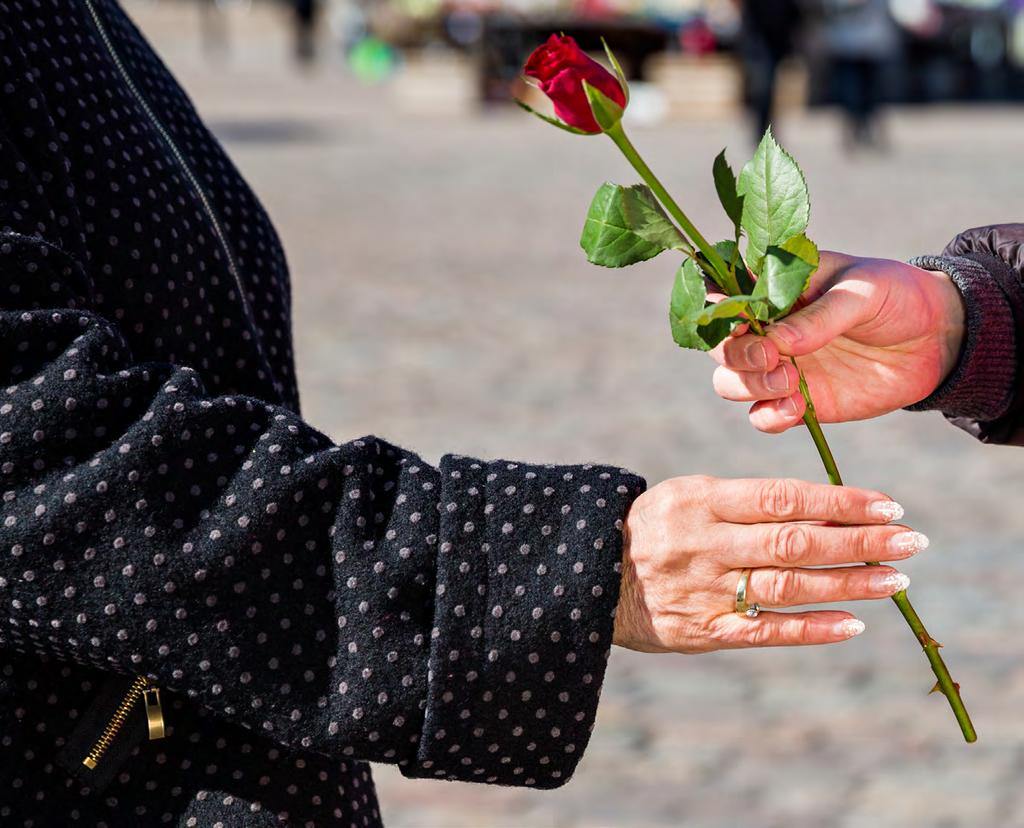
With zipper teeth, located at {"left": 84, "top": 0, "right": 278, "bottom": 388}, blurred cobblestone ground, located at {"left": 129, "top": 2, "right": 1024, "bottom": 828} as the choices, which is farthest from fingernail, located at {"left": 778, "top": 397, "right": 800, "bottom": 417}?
blurred cobblestone ground, located at {"left": 129, "top": 2, "right": 1024, "bottom": 828}

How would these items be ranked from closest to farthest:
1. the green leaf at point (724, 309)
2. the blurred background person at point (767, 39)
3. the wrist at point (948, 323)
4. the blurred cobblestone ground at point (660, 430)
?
the green leaf at point (724, 309) < the wrist at point (948, 323) < the blurred cobblestone ground at point (660, 430) < the blurred background person at point (767, 39)

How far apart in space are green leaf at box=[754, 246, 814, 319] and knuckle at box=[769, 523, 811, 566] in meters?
0.17

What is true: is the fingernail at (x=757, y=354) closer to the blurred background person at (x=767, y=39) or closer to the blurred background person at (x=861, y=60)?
the blurred background person at (x=767, y=39)

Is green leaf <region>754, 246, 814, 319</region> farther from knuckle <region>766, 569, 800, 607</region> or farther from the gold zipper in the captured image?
the gold zipper

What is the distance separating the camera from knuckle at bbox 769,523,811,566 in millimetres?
1151

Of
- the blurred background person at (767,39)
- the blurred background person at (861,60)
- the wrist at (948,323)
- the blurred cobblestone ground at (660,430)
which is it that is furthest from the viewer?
the blurred background person at (861,60)

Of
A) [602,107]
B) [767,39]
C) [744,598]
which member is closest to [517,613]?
[744,598]

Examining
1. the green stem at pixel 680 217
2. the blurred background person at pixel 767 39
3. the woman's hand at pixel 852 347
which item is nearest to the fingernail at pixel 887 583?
Answer: the woman's hand at pixel 852 347

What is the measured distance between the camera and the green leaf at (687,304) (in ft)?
3.67

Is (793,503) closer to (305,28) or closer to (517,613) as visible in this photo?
(517,613)

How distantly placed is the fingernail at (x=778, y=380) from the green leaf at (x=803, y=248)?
0.12 m

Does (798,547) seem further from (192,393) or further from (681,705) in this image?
(681,705)

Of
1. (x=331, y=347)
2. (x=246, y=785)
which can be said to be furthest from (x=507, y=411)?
(x=246, y=785)

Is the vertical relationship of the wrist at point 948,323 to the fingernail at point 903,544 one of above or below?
above
